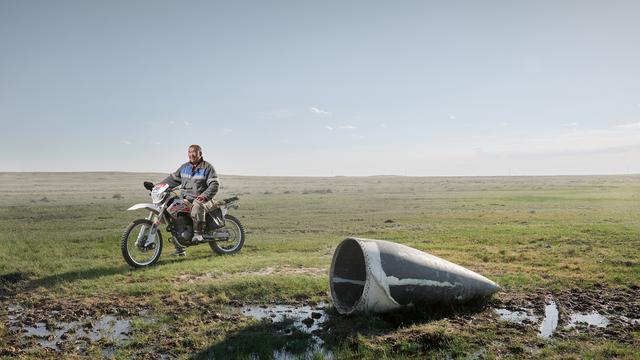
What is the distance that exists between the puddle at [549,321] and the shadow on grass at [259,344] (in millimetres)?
3645

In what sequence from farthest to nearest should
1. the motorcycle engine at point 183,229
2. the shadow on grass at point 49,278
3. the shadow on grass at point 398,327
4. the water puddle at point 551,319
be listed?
the motorcycle engine at point 183,229 → the shadow on grass at point 49,278 → the water puddle at point 551,319 → the shadow on grass at point 398,327

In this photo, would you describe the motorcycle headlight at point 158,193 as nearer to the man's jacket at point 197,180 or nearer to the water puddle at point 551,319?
the man's jacket at point 197,180

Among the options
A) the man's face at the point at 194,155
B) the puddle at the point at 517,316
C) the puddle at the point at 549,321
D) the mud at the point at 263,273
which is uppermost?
the man's face at the point at 194,155

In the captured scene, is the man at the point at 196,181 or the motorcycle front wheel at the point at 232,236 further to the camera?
the motorcycle front wheel at the point at 232,236

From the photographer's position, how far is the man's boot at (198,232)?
13.7 meters

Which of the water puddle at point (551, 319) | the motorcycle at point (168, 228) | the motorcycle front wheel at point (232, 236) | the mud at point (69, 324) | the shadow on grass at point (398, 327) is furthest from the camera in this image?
the motorcycle front wheel at point (232, 236)

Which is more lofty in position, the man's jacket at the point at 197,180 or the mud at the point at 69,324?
the man's jacket at the point at 197,180

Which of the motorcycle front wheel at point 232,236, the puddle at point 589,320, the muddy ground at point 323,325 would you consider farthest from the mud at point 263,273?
the puddle at point 589,320

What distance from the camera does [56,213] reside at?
27.2 m

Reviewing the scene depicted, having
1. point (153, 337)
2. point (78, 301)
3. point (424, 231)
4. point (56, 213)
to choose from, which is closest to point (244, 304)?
point (153, 337)

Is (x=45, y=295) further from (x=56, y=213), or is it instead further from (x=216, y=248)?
(x=56, y=213)

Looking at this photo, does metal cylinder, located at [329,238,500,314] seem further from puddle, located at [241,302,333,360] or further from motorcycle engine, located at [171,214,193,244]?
motorcycle engine, located at [171,214,193,244]

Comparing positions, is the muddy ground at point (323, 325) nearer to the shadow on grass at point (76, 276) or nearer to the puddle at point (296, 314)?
the puddle at point (296, 314)

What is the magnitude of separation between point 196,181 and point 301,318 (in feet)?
21.1
